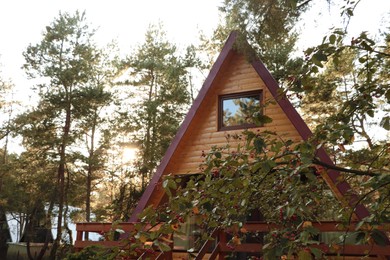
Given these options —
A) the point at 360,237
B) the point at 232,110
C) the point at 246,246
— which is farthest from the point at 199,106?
the point at 360,237

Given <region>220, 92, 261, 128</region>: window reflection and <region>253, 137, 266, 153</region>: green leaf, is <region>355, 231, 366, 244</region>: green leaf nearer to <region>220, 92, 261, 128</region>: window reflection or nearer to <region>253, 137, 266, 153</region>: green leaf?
<region>253, 137, 266, 153</region>: green leaf

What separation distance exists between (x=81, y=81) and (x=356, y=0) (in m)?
18.3

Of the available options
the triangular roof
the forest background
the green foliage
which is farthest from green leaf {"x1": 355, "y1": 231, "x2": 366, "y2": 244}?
the green foliage

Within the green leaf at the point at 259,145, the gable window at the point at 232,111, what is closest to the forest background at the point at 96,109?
the gable window at the point at 232,111

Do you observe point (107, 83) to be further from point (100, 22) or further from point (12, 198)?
point (12, 198)

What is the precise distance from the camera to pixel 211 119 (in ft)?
31.8

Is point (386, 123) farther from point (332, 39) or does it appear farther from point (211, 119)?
point (211, 119)

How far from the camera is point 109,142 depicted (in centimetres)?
2155

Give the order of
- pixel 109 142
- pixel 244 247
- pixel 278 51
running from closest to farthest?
1. pixel 244 247
2. pixel 278 51
3. pixel 109 142

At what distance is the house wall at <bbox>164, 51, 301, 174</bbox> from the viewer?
9.43 m

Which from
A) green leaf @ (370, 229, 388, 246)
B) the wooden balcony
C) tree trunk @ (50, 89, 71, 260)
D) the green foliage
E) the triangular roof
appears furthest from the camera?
tree trunk @ (50, 89, 71, 260)

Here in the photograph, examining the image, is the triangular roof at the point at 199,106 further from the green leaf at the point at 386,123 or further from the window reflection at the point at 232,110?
the green leaf at the point at 386,123

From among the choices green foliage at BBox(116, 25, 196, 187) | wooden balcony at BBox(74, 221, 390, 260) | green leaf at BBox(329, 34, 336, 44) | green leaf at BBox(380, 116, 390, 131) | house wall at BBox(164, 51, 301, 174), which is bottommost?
wooden balcony at BBox(74, 221, 390, 260)

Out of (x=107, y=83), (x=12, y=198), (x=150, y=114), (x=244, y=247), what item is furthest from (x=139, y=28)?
(x=244, y=247)
